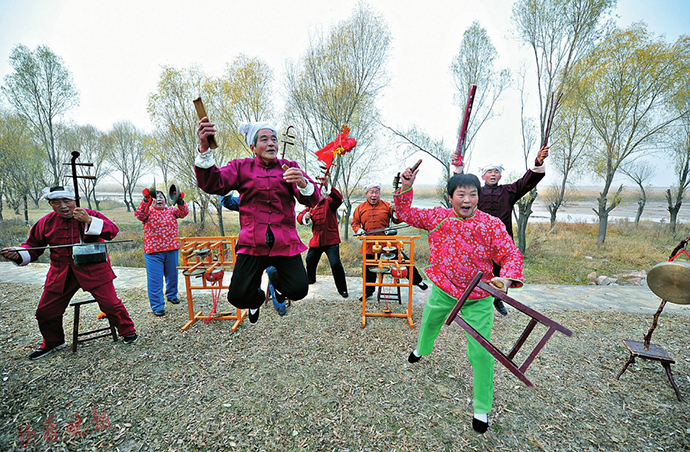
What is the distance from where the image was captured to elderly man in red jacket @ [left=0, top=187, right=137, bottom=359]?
3.29 meters

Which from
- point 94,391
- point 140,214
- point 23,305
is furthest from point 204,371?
point 23,305

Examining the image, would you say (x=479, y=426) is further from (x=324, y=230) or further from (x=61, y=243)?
(x=61, y=243)

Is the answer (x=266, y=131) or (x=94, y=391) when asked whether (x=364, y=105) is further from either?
(x=94, y=391)

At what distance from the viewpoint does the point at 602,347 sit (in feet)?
12.4

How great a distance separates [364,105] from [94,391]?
36.6 feet

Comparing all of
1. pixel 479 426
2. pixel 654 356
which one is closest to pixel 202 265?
pixel 479 426

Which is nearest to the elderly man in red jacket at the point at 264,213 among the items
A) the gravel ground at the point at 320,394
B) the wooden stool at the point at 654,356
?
the gravel ground at the point at 320,394


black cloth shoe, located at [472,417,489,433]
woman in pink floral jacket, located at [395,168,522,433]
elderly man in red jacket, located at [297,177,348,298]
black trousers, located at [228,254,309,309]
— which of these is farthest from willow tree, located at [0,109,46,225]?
black cloth shoe, located at [472,417,489,433]

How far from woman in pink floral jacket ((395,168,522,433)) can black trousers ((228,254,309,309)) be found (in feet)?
3.91

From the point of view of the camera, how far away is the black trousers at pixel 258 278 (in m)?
2.62

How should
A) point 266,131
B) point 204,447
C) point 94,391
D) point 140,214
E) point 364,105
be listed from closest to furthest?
point 204,447, point 266,131, point 94,391, point 140,214, point 364,105

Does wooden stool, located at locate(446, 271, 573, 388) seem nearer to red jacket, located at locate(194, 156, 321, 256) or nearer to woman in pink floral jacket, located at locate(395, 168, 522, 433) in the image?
woman in pink floral jacket, located at locate(395, 168, 522, 433)

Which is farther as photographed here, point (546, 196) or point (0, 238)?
point (546, 196)

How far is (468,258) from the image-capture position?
2477 millimetres
